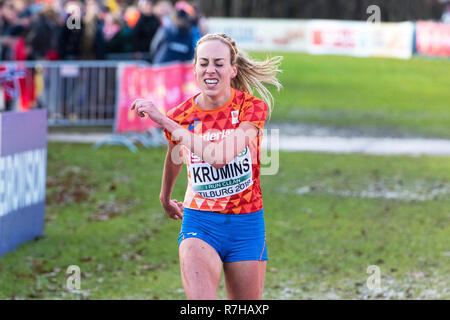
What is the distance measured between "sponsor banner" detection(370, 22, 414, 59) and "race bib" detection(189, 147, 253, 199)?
37.0m

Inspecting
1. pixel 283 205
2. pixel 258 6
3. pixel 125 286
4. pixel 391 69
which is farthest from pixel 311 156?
pixel 258 6

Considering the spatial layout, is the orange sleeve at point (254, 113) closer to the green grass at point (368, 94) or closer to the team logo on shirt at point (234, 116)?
the team logo on shirt at point (234, 116)

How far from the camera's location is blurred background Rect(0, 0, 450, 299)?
8367 millimetres

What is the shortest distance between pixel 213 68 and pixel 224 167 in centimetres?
58

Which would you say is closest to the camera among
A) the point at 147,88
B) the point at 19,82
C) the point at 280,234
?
the point at 280,234

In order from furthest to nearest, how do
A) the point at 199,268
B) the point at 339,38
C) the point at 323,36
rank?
the point at 323,36
the point at 339,38
the point at 199,268

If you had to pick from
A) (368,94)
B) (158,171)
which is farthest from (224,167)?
(368,94)

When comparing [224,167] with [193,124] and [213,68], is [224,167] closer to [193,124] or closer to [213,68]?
[193,124]

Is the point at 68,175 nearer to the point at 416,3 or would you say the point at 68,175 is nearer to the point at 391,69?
the point at 391,69

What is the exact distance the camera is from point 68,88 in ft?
55.0

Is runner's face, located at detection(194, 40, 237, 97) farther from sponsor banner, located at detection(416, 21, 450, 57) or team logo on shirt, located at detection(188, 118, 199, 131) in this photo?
sponsor banner, located at detection(416, 21, 450, 57)

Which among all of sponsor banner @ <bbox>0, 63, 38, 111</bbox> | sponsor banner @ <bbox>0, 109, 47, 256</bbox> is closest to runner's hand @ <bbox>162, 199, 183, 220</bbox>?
sponsor banner @ <bbox>0, 109, 47, 256</bbox>
